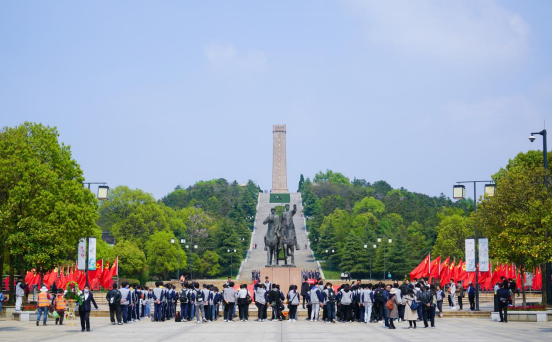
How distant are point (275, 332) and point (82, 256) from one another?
44.0ft

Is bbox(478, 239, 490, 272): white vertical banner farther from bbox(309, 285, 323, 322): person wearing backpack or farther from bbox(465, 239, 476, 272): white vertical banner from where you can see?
bbox(309, 285, 323, 322): person wearing backpack

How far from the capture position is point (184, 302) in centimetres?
2555

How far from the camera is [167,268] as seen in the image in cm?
6731

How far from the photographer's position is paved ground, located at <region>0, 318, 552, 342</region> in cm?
1838

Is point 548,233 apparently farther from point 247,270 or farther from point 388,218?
point 388,218

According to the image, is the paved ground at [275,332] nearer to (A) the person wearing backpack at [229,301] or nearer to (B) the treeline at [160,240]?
(A) the person wearing backpack at [229,301]

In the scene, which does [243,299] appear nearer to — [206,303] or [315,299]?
[206,303]

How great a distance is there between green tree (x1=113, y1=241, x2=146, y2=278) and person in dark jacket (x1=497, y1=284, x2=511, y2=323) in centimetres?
4240

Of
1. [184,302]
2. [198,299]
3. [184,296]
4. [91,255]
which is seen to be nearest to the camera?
[198,299]

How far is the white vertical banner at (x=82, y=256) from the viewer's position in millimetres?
30500

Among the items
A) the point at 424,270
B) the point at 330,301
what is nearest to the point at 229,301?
the point at 330,301

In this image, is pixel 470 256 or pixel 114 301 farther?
pixel 470 256

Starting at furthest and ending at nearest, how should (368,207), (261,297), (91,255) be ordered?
(368,207), (91,255), (261,297)

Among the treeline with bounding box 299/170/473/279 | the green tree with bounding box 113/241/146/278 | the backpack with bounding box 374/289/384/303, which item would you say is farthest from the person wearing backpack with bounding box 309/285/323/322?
the treeline with bounding box 299/170/473/279
